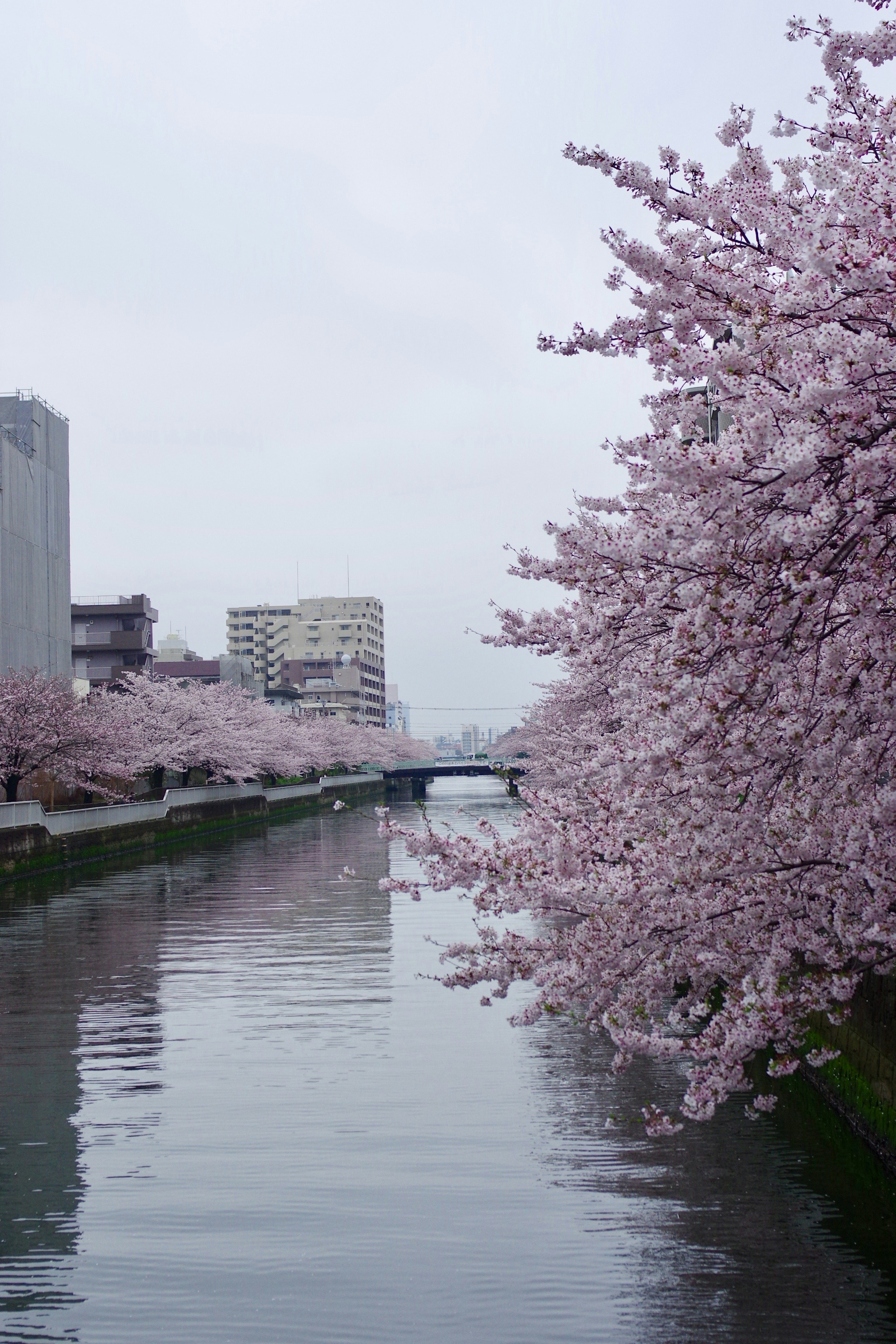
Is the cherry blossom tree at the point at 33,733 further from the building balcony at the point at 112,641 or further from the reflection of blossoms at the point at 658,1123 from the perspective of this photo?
the building balcony at the point at 112,641

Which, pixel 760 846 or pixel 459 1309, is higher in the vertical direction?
pixel 760 846

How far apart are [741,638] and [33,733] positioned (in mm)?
38284

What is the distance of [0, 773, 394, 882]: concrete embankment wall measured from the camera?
37406 millimetres

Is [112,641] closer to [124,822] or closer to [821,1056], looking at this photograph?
[124,822]

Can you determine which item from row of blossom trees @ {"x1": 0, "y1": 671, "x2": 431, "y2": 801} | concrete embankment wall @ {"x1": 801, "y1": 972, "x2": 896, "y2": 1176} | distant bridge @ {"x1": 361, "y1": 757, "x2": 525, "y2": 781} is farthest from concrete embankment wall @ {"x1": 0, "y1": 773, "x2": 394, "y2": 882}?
distant bridge @ {"x1": 361, "y1": 757, "x2": 525, "y2": 781}

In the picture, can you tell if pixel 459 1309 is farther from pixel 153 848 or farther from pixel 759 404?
pixel 153 848

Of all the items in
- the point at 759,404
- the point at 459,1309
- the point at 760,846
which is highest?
the point at 759,404

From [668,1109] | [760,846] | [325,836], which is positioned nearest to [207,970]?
[668,1109]

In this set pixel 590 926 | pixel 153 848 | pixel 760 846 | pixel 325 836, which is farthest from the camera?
pixel 325 836

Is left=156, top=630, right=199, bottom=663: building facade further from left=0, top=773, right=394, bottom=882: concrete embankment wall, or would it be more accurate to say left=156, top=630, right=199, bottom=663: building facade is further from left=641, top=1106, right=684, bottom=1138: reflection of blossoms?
left=641, top=1106, right=684, bottom=1138: reflection of blossoms

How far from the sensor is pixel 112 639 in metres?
89.4

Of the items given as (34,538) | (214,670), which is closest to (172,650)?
(214,670)

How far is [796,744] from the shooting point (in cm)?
666

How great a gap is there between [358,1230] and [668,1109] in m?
4.24
